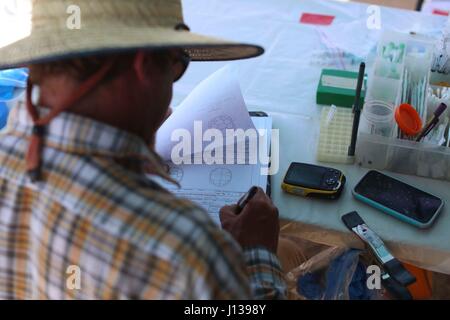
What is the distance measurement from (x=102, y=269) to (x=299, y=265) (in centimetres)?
58

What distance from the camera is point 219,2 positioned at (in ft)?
4.57

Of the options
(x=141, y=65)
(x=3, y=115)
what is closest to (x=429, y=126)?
(x=141, y=65)

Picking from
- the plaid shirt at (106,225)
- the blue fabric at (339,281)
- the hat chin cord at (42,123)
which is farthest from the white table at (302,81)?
the hat chin cord at (42,123)

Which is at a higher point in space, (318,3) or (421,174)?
(318,3)

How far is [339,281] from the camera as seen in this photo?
35.6 inches

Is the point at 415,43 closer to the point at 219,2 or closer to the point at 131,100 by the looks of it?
the point at 219,2

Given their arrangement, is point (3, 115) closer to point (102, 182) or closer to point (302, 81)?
point (102, 182)

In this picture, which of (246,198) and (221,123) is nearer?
(246,198)

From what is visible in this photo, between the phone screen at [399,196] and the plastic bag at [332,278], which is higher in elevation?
the phone screen at [399,196]

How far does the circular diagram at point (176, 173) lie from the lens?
83cm

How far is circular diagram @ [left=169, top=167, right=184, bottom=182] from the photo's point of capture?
83 centimetres

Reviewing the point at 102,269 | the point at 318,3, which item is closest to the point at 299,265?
the point at 102,269

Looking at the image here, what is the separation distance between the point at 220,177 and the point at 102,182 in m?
0.38

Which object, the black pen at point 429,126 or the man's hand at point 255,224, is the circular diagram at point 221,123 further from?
the black pen at point 429,126
